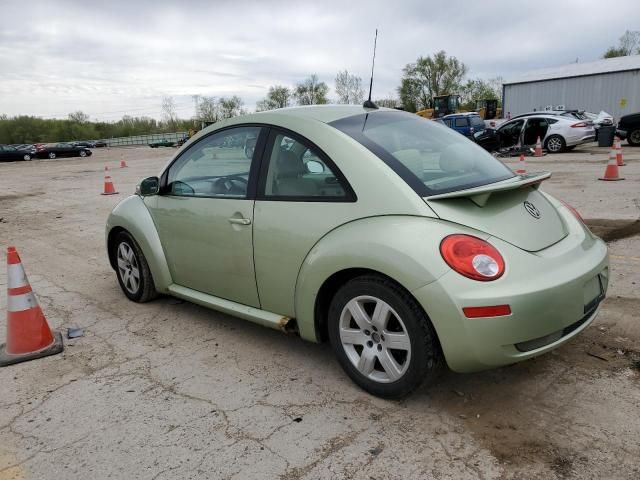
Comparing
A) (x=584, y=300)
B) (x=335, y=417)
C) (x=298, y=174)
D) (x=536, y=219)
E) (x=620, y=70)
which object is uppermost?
(x=620, y=70)

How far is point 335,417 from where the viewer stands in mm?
2799

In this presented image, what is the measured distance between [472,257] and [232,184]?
5.90 ft

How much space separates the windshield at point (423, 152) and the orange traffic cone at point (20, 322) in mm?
2523

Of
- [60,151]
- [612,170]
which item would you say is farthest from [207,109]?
[612,170]

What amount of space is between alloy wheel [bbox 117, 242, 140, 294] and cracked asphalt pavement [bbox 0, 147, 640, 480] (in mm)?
337

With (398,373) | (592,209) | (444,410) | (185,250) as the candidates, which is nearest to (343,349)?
(398,373)

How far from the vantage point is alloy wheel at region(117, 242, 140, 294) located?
459 cm

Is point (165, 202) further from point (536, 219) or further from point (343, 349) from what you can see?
point (536, 219)

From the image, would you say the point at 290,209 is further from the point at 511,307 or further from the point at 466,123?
the point at 466,123

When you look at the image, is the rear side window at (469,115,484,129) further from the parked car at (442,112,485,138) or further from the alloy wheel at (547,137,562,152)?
the alloy wheel at (547,137,562,152)

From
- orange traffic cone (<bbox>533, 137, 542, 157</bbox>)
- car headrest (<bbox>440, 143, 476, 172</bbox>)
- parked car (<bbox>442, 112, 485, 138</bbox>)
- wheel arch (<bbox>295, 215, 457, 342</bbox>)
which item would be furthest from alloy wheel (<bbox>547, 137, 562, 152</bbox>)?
wheel arch (<bbox>295, 215, 457, 342</bbox>)

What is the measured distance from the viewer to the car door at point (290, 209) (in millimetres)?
2998

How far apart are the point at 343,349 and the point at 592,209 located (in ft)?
21.6

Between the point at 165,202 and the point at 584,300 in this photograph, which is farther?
the point at 165,202
